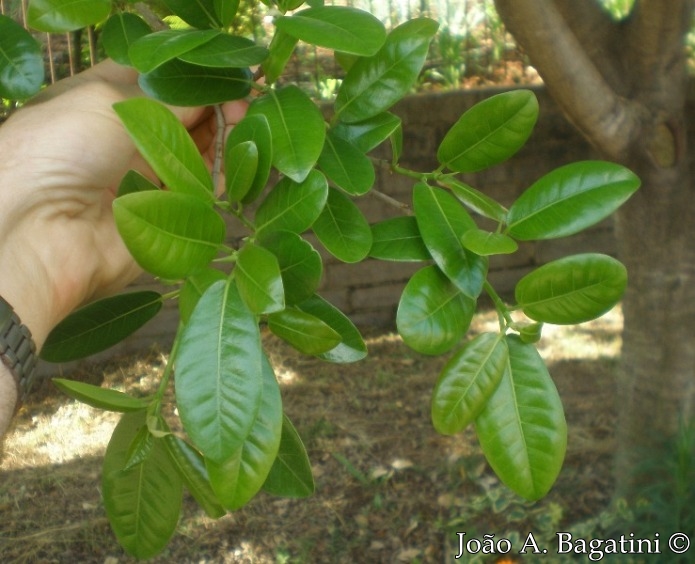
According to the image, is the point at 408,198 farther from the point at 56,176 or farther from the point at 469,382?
the point at 469,382

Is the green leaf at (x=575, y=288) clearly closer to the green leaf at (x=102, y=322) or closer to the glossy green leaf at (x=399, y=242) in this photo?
the glossy green leaf at (x=399, y=242)

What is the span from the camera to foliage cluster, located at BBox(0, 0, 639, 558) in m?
0.81

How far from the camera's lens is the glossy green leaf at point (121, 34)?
1.03 metres

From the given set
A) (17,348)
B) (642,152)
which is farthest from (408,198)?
(17,348)

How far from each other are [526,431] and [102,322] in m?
0.60

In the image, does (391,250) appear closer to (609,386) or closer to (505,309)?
(505,309)

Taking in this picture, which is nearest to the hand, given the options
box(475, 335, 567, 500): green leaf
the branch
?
box(475, 335, 567, 500): green leaf

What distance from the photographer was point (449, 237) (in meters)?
0.95

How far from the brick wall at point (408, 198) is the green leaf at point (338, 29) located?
10.7 feet

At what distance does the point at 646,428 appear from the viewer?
264 centimetres

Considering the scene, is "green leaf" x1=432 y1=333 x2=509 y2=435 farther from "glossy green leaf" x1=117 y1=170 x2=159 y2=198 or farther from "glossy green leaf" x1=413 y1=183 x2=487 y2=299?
"glossy green leaf" x1=117 y1=170 x2=159 y2=198

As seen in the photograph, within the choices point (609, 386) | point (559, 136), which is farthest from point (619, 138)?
point (559, 136)

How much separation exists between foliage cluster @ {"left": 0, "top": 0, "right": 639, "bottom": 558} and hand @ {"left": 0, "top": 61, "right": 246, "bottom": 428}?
0.54 ft

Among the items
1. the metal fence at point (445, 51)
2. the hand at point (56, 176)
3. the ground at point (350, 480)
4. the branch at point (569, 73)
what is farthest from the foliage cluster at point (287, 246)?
the metal fence at point (445, 51)
